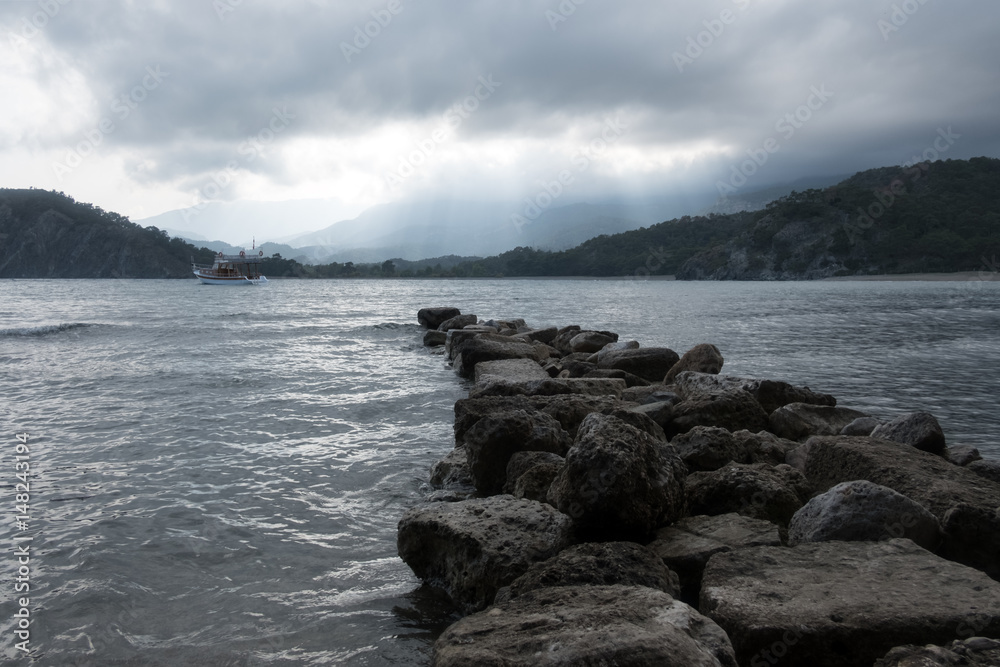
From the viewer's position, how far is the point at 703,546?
4.39 metres

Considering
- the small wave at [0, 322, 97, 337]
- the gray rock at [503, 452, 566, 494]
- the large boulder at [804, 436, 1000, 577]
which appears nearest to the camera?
the large boulder at [804, 436, 1000, 577]

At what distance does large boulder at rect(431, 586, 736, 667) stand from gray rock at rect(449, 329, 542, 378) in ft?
35.6

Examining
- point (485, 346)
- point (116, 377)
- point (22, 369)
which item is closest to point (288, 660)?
point (485, 346)

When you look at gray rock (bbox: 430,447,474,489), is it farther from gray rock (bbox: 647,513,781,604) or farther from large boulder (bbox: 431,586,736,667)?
large boulder (bbox: 431,586,736,667)

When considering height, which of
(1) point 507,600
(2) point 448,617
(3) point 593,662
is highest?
(3) point 593,662

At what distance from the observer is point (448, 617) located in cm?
442

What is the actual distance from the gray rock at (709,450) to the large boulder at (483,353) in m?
7.87

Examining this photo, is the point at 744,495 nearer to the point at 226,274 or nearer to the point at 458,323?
the point at 458,323

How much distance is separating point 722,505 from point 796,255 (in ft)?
431

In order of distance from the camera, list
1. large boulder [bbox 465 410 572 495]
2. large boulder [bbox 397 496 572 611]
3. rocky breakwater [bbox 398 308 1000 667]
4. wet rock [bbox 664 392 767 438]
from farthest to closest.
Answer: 1. wet rock [bbox 664 392 767 438]
2. large boulder [bbox 465 410 572 495]
3. large boulder [bbox 397 496 572 611]
4. rocky breakwater [bbox 398 308 1000 667]

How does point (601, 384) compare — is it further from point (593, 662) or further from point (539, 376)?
point (593, 662)

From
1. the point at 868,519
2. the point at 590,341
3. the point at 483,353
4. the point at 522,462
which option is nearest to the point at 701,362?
the point at 483,353

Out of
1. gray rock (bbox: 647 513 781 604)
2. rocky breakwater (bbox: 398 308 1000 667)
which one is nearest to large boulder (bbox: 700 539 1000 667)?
rocky breakwater (bbox: 398 308 1000 667)

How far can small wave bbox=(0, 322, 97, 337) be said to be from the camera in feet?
77.1
